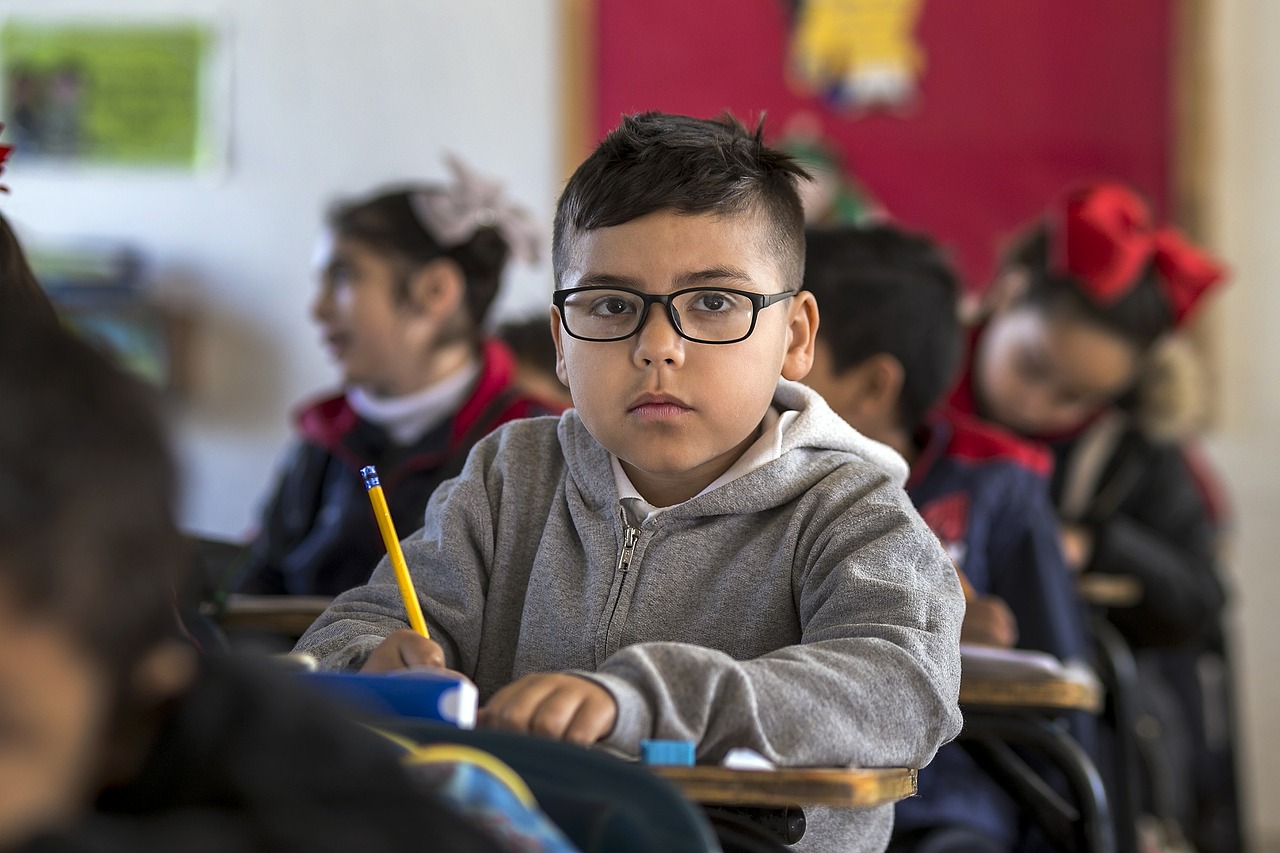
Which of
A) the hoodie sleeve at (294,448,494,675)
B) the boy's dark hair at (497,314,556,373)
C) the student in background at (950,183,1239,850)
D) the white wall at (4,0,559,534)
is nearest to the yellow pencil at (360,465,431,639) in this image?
the hoodie sleeve at (294,448,494,675)

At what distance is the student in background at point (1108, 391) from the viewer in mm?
2879

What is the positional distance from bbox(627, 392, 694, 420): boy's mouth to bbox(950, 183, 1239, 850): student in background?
173 centimetres

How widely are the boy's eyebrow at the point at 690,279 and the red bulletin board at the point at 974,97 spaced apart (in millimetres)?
2925

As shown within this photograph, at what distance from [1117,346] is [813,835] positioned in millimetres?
1928

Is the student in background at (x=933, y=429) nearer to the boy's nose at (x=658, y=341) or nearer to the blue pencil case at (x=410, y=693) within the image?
the boy's nose at (x=658, y=341)

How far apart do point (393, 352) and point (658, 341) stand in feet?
5.32

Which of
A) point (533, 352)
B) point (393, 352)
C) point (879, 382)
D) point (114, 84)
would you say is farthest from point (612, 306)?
point (114, 84)

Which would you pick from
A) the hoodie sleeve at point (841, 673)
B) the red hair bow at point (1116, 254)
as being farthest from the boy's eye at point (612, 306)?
the red hair bow at point (1116, 254)

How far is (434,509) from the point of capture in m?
1.38

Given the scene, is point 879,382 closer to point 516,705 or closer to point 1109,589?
point 1109,589

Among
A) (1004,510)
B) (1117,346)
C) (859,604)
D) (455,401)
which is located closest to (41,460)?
(859,604)

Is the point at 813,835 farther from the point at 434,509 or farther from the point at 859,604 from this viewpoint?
the point at 434,509

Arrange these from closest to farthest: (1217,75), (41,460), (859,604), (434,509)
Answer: (41,460) → (859,604) → (434,509) → (1217,75)

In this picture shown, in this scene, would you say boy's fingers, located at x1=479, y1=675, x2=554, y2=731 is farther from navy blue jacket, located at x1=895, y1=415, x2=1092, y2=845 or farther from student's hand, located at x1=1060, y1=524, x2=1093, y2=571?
student's hand, located at x1=1060, y1=524, x2=1093, y2=571
